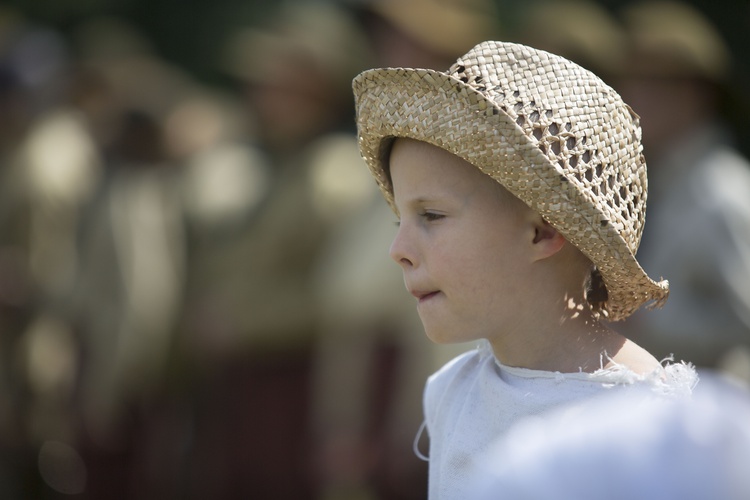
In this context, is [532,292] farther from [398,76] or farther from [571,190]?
[398,76]

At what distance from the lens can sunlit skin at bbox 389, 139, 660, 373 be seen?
2430 millimetres

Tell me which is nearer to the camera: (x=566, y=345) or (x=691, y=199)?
(x=566, y=345)

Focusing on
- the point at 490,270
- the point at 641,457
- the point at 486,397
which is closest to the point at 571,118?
the point at 490,270

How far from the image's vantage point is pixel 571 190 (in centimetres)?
231

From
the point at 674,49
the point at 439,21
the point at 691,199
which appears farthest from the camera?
the point at 439,21

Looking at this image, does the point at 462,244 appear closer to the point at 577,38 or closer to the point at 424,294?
the point at 424,294

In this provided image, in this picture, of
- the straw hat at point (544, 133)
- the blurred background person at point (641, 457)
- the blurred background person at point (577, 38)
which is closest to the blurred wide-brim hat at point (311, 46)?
the blurred background person at point (577, 38)

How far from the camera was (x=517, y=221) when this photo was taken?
8.01 ft

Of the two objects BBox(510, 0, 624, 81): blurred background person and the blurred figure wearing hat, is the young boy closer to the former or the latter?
the blurred figure wearing hat

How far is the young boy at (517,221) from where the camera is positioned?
2.32 m

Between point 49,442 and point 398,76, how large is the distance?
176 inches

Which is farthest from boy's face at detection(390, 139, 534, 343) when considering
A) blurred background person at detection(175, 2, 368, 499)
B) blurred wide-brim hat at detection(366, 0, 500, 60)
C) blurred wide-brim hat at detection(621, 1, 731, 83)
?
blurred background person at detection(175, 2, 368, 499)

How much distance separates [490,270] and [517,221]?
11cm

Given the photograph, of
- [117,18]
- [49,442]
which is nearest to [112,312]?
[49,442]
